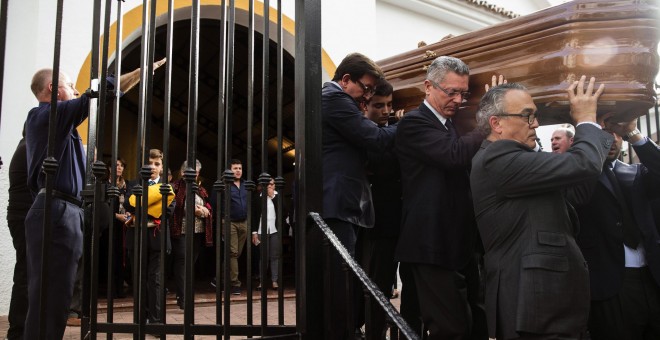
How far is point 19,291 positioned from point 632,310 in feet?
12.2

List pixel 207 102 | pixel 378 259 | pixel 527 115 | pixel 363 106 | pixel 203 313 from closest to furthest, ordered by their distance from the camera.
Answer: pixel 527 115 → pixel 363 106 → pixel 378 259 → pixel 203 313 → pixel 207 102

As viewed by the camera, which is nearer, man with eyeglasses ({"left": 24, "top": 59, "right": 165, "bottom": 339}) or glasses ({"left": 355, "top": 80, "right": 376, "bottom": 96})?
man with eyeglasses ({"left": 24, "top": 59, "right": 165, "bottom": 339})

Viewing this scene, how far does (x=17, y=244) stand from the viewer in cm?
410

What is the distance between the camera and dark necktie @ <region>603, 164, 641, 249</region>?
3.78 metres

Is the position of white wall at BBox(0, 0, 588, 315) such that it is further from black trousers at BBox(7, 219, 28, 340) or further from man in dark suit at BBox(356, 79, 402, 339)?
man in dark suit at BBox(356, 79, 402, 339)

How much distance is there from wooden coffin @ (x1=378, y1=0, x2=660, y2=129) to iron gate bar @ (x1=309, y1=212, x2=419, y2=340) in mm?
1250

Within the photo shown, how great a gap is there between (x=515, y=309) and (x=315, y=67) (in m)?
1.39

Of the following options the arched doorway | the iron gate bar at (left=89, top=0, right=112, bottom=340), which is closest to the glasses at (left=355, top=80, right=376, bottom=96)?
the iron gate bar at (left=89, top=0, right=112, bottom=340)

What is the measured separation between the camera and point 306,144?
2.95 meters

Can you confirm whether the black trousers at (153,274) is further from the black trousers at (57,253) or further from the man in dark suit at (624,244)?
the man in dark suit at (624,244)

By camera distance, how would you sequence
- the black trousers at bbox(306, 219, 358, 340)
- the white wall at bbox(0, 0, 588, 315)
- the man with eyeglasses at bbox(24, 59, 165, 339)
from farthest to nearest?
the white wall at bbox(0, 0, 588, 315) → the man with eyeglasses at bbox(24, 59, 165, 339) → the black trousers at bbox(306, 219, 358, 340)

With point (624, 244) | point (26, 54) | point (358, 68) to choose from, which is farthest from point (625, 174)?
point (26, 54)

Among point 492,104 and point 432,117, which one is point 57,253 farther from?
point 492,104

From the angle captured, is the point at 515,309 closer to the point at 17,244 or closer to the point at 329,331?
the point at 329,331
